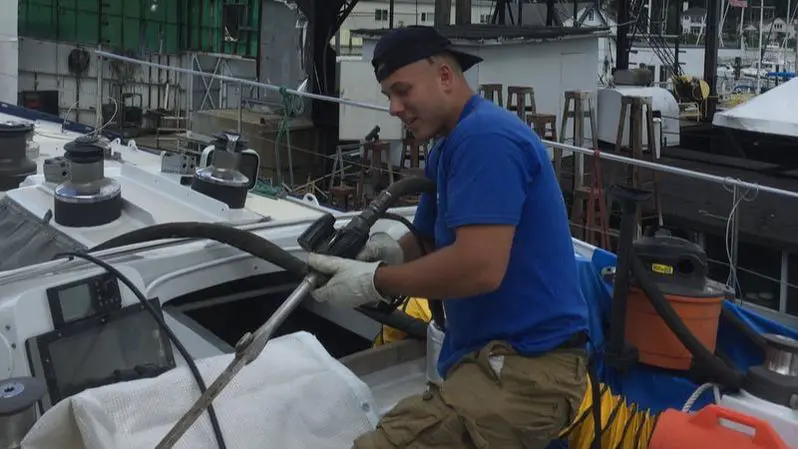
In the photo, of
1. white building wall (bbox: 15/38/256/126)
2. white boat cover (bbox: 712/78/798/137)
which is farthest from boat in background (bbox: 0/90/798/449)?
white building wall (bbox: 15/38/256/126)

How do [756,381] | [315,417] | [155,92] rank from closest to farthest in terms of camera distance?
[315,417]
[756,381]
[155,92]

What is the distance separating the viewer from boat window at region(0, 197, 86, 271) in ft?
11.8

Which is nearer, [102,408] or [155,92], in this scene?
[102,408]

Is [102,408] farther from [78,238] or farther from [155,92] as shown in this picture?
[155,92]

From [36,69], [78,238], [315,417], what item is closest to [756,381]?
[315,417]

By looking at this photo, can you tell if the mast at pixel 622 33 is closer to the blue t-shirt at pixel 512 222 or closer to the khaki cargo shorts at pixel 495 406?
the blue t-shirt at pixel 512 222

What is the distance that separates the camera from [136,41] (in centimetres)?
2189

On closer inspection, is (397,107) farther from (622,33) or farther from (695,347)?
(622,33)

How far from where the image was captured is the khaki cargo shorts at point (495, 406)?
2188mm

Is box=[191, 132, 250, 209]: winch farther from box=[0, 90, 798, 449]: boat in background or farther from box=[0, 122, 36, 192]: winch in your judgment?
box=[0, 122, 36, 192]: winch

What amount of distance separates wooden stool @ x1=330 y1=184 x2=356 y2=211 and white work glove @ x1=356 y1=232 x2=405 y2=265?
765cm

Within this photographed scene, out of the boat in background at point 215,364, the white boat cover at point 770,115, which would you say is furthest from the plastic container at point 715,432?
the white boat cover at point 770,115

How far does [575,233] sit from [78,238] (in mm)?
6457

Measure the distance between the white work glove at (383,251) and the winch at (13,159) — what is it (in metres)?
3.32
